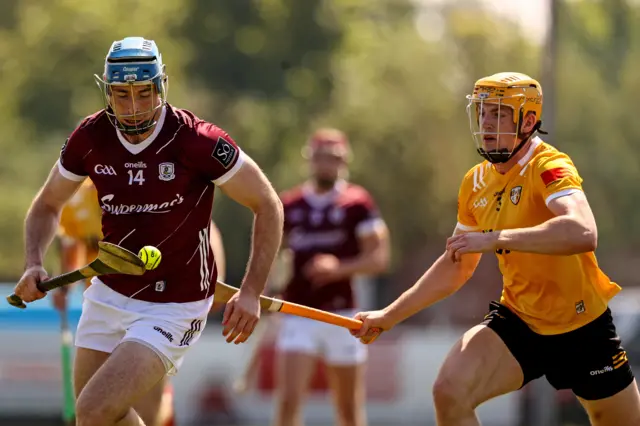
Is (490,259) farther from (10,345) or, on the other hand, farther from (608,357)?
(608,357)

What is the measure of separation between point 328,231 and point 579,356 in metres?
3.57

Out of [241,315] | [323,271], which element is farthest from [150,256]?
[323,271]

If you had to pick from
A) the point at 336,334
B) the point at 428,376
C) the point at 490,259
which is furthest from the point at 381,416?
the point at 490,259

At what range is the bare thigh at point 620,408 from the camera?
5.90 m

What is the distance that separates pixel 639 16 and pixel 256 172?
26247 millimetres

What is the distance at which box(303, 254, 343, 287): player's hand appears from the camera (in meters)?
9.05

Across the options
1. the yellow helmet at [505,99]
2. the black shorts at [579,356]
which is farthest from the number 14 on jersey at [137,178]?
the black shorts at [579,356]

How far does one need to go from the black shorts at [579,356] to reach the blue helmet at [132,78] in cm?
180

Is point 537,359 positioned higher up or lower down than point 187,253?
lower down

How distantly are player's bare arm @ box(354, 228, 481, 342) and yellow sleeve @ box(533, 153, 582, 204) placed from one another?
0.55 meters

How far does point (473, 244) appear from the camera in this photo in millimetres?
5348

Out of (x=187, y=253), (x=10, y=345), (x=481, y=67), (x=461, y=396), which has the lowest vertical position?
(x=481, y=67)

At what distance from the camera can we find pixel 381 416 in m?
13.8

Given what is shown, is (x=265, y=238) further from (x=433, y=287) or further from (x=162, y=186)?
(x=433, y=287)
